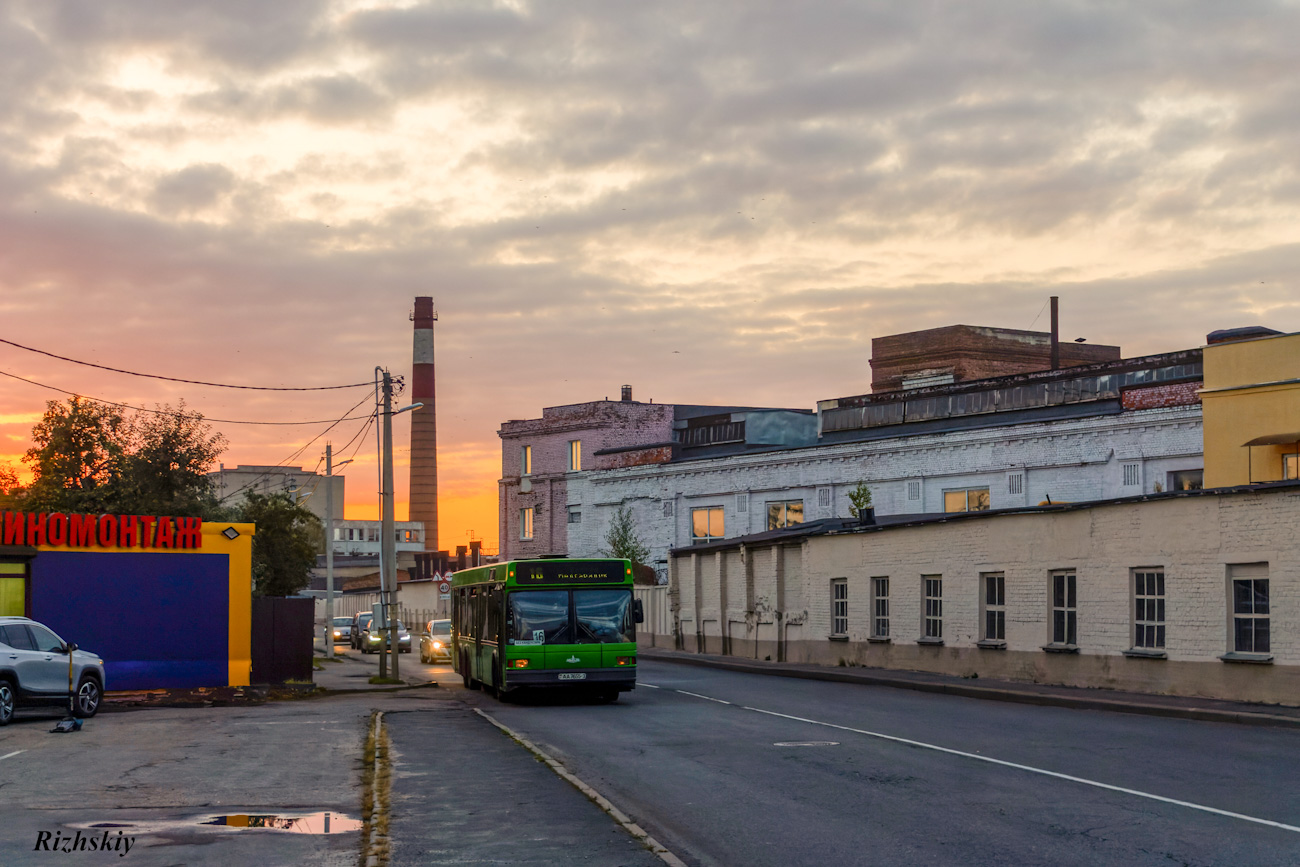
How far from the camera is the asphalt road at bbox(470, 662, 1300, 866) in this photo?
10234 mm

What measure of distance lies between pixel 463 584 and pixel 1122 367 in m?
31.2

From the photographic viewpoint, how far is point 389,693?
1282 inches

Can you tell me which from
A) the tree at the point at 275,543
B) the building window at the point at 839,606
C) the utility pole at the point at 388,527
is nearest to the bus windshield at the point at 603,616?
the utility pole at the point at 388,527

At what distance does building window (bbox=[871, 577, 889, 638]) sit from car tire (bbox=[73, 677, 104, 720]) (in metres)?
20.4

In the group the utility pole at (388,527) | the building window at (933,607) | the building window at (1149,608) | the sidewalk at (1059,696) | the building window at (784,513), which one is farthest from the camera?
the building window at (784,513)

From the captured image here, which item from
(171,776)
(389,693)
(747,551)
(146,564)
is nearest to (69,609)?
(146,564)

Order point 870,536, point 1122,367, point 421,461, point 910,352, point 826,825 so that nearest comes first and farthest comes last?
point 826,825
point 870,536
point 1122,367
point 910,352
point 421,461

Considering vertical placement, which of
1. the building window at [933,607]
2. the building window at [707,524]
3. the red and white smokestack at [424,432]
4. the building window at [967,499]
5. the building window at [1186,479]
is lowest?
the building window at [933,607]

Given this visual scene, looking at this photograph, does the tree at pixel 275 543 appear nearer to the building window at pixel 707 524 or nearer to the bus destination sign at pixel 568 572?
the building window at pixel 707 524

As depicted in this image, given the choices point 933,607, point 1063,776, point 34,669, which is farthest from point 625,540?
point 1063,776

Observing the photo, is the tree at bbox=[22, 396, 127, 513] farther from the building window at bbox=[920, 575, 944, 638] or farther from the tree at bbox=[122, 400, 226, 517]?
the building window at bbox=[920, 575, 944, 638]

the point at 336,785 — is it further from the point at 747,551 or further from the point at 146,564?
the point at 747,551

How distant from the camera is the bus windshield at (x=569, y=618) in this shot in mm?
26406

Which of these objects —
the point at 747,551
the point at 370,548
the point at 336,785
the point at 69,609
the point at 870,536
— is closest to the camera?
the point at 336,785
